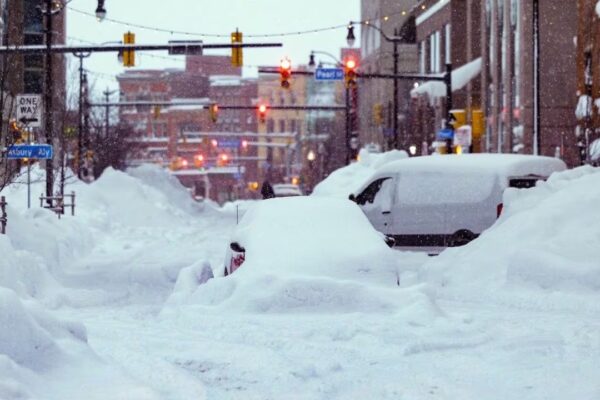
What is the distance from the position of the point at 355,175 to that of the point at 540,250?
3014cm

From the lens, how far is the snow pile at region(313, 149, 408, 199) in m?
43.2

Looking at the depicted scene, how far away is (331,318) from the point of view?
11141mm

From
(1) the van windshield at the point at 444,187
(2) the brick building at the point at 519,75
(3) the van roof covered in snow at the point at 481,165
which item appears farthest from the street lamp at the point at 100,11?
(2) the brick building at the point at 519,75

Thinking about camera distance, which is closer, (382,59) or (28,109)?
(28,109)

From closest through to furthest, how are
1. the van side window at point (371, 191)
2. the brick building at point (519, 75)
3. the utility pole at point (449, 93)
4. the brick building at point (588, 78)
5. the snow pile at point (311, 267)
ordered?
the snow pile at point (311, 267) → the van side window at point (371, 191) → the utility pole at point (449, 93) → the brick building at point (588, 78) → the brick building at point (519, 75)

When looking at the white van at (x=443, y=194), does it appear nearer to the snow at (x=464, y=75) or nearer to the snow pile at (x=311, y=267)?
the snow pile at (x=311, y=267)

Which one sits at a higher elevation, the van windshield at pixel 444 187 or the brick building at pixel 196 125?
the brick building at pixel 196 125

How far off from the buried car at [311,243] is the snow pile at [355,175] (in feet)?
90.5

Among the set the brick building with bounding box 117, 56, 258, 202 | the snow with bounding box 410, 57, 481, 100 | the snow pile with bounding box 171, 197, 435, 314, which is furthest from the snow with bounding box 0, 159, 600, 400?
the brick building with bounding box 117, 56, 258, 202

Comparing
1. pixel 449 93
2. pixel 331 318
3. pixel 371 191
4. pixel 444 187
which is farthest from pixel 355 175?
pixel 331 318

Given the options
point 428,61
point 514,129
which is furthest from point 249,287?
point 428,61

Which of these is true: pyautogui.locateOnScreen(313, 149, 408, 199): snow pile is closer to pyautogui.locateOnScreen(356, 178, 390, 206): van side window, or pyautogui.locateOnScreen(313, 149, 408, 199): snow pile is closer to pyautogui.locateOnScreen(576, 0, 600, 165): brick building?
pyautogui.locateOnScreen(576, 0, 600, 165): brick building

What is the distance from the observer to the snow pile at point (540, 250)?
14.5m

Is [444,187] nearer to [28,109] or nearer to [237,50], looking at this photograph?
[28,109]
